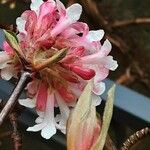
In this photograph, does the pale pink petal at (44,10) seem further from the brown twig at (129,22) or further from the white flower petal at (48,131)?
the brown twig at (129,22)

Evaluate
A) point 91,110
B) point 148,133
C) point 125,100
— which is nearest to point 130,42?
point 125,100

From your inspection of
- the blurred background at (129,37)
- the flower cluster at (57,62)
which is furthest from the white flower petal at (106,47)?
the blurred background at (129,37)

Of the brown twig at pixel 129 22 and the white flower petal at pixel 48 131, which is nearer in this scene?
the white flower petal at pixel 48 131

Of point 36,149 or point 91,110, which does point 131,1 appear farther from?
point 91,110

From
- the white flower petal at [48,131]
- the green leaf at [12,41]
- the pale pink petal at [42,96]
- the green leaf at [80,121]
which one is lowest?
the white flower petal at [48,131]

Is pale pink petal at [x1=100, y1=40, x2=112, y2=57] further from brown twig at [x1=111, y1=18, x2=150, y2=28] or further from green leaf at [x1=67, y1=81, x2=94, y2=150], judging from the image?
brown twig at [x1=111, y1=18, x2=150, y2=28]

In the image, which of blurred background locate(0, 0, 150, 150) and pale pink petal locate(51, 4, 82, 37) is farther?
blurred background locate(0, 0, 150, 150)

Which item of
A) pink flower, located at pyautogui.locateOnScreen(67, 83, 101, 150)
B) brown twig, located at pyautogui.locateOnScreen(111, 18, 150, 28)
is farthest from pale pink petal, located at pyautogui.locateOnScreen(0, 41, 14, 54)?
brown twig, located at pyautogui.locateOnScreen(111, 18, 150, 28)

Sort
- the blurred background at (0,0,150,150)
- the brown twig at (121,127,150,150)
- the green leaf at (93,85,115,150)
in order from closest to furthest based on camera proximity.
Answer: the green leaf at (93,85,115,150) < the brown twig at (121,127,150,150) < the blurred background at (0,0,150,150)
